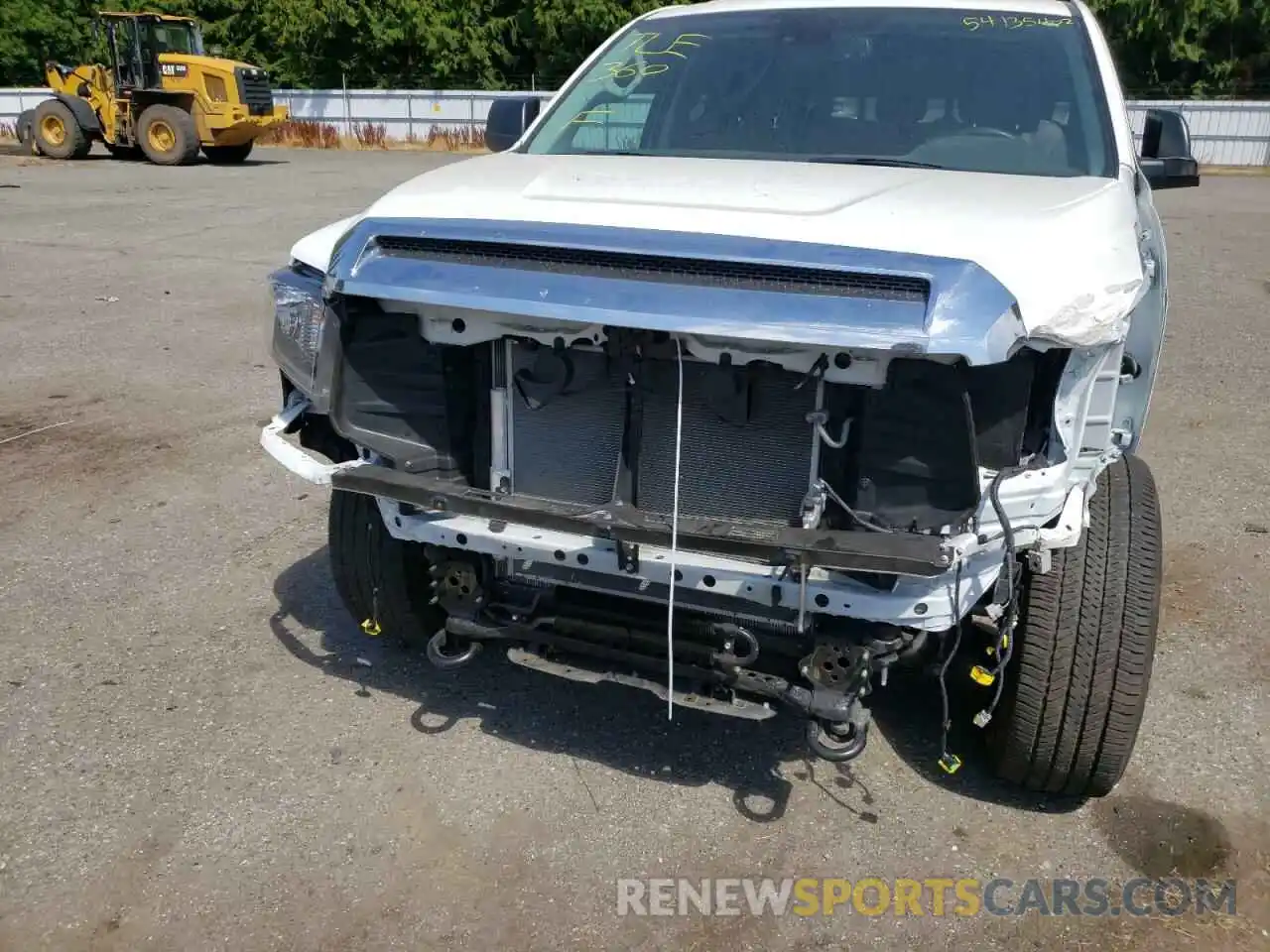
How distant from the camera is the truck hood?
2.30 metres

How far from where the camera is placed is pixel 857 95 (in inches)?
138

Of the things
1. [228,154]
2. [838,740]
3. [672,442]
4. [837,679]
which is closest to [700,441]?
[672,442]

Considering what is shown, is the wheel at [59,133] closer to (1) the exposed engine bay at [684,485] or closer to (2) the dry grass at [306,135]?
(2) the dry grass at [306,135]

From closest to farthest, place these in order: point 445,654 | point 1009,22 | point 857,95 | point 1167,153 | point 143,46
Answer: point 445,654, point 857,95, point 1009,22, point 1167,153, point 143,46

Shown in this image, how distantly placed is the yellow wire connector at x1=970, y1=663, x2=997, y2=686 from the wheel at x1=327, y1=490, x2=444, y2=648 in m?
1.67

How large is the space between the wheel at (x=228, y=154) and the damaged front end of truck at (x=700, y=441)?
22.7 m

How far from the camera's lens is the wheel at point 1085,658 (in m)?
2.72

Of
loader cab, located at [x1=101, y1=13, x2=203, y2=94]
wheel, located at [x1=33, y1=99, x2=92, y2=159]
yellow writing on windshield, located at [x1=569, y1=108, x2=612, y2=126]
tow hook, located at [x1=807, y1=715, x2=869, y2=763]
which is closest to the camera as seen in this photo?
tow hook, located at [x1=807, y1=715, x2=869, y2=763]

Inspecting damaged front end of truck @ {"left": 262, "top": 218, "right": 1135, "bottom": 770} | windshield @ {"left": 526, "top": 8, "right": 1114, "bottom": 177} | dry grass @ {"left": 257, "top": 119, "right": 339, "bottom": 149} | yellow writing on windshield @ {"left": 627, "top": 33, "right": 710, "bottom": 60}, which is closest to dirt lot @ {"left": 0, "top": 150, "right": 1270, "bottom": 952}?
damaged front end of truck @ {"left": 262, "top": 218, "right": 1135, "bottom": 770}

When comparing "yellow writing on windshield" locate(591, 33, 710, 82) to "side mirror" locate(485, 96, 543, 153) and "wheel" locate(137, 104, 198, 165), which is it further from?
"wheel" locate(137, 104, 198, 165)

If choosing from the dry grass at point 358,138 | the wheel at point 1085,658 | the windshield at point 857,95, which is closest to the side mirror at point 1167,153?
the windshield at point 857,95

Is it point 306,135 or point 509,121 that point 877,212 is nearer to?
point 509,121

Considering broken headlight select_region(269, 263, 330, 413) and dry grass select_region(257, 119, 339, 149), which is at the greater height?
broken headlight select_region(269, 263, 330, 413)

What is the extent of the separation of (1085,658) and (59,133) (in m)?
24.7
